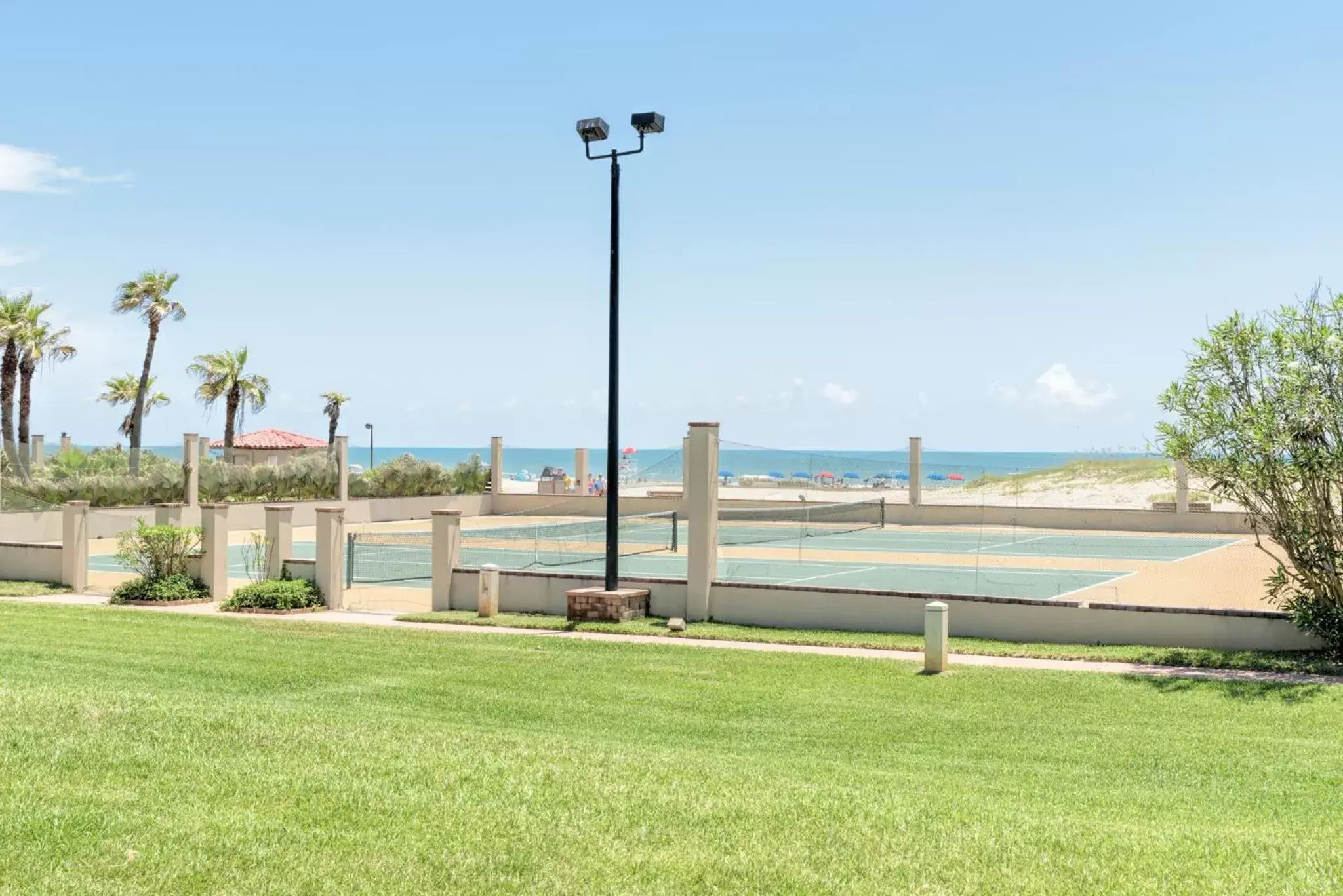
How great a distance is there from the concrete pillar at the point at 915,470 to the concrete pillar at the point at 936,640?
92.3 ft

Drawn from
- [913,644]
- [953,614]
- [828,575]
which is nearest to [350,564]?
[828,575]

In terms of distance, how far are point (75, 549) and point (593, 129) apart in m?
12.1

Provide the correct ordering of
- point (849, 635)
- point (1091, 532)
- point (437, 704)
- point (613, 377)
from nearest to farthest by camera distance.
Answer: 1. point (437, 704)
2. point (849, 635)
3. point (613, 377)
4. point (1091, 532)

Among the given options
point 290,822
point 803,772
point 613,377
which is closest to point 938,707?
point 803,772

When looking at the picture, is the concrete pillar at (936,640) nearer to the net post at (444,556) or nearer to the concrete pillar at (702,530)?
the concrete pillar at (702,530)

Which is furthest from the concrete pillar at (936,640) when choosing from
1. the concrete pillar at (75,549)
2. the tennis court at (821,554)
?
the concrete pillar at (75,549)

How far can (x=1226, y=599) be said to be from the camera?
19.4 meters

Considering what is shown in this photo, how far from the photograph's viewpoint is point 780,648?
1487 cm

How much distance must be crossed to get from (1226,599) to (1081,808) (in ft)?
45.2

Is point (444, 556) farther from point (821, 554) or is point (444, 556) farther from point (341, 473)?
point (341, 473)

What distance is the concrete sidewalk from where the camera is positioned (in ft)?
41.8

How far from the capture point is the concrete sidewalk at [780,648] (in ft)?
41.8

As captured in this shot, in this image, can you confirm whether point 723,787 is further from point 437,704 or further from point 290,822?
point 437,704

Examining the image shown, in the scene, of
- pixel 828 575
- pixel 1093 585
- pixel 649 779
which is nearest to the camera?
pixel 649 779
